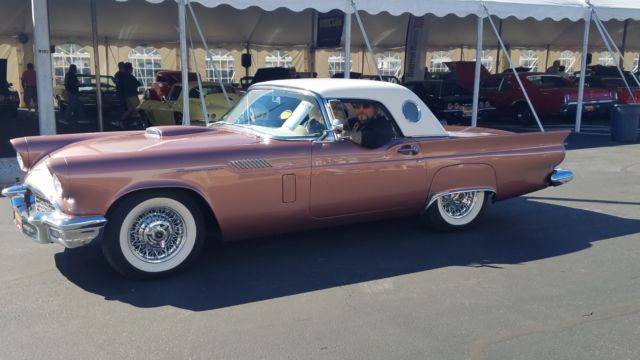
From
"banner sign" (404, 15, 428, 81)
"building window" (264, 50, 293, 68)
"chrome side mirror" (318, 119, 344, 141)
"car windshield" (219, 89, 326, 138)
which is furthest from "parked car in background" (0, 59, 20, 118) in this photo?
"chrome side mirror" (318, 119, 344, 141)

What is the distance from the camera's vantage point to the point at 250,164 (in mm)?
4547

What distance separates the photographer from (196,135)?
16.7 feet

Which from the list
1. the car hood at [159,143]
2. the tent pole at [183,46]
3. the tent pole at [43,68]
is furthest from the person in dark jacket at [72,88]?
the car hood at [159,143]

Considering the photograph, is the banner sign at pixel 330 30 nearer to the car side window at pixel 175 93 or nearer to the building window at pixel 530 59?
the car side window at pixel 175 93

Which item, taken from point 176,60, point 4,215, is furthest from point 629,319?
point 176,60

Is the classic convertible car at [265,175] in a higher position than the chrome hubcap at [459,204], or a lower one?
higher

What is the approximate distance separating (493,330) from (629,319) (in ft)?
3.23

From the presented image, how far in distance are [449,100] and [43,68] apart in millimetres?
9809

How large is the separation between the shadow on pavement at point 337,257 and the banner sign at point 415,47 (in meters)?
12.4

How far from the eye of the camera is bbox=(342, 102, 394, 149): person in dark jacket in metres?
5.04

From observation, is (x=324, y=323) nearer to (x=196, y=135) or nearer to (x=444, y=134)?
(x=196, y=135)

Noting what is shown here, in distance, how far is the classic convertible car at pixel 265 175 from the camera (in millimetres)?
4164

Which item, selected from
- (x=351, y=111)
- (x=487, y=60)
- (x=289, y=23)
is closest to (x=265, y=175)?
(x=351, y=111)

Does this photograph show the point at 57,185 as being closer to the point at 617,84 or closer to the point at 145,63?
the point at 617,84
